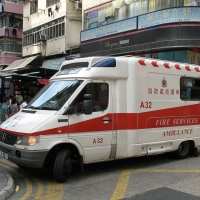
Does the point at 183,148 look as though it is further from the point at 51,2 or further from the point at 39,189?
the point at 51,2

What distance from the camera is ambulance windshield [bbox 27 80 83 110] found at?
6.00 meters

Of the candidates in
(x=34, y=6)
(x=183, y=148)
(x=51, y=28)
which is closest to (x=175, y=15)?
(x=183, y=148)

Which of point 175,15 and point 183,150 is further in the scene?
point 175,15

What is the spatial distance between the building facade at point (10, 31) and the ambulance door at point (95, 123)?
25.6 metres

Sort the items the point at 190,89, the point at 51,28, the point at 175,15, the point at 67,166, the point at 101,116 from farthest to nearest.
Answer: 1. the point at 51,28
2. the point at 175,15
3. the point at 190,89
4. the point at 101,116
5. the point at 67,166

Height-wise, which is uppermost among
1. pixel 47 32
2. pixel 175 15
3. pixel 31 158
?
pixel 47 32

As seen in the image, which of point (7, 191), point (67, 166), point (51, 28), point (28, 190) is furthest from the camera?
point (51, 28)

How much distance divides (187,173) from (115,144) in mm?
1773

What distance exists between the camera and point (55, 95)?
6180 millimetres

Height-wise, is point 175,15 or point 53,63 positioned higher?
point 175,15

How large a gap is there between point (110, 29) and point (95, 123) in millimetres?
12634

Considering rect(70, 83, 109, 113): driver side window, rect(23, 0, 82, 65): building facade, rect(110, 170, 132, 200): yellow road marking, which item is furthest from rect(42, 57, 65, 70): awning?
rect(110, 170, 132, 200): yellow road marking

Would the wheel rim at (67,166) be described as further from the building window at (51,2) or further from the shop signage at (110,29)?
the building window at (51,2)

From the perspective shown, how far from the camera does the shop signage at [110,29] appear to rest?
16344mm
